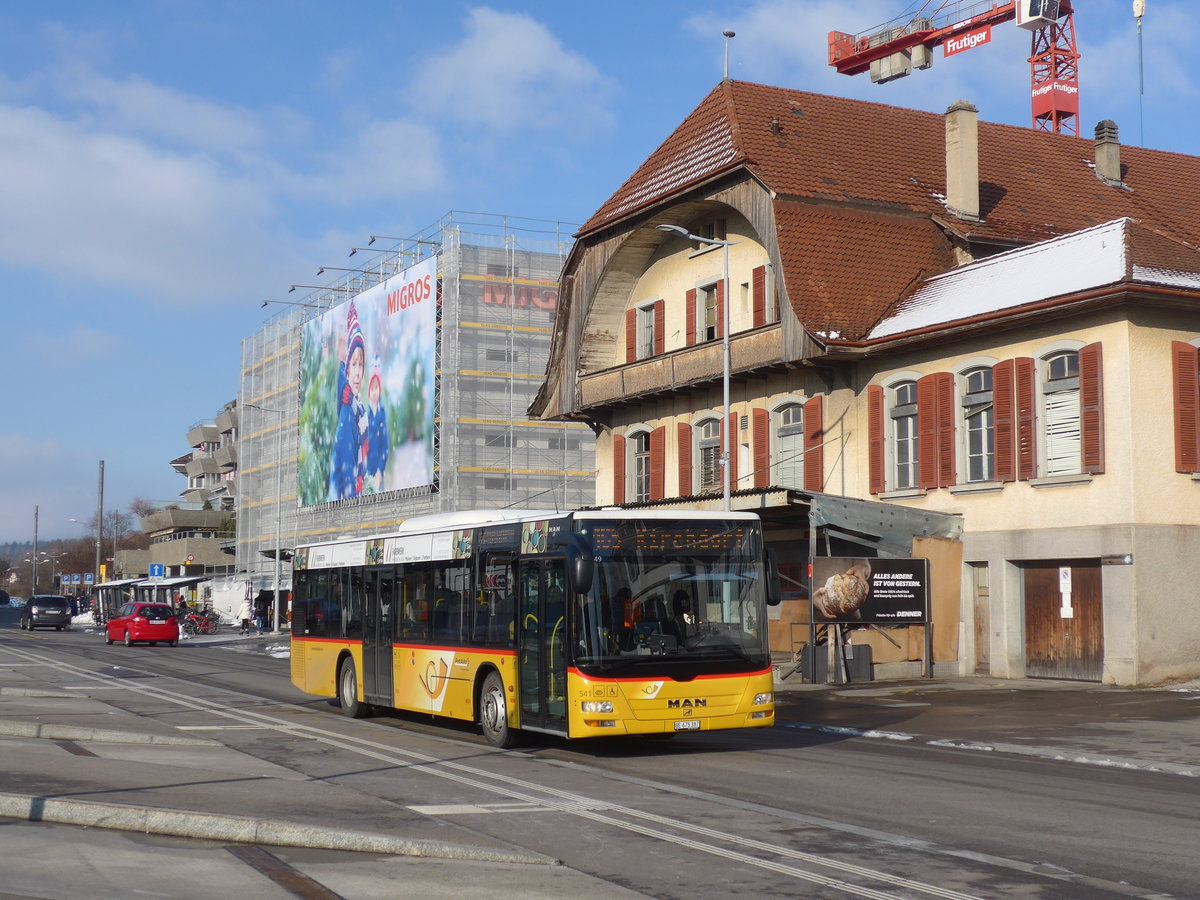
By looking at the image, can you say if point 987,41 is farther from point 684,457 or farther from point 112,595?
point 112,595

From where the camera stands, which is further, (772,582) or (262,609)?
(262,609)

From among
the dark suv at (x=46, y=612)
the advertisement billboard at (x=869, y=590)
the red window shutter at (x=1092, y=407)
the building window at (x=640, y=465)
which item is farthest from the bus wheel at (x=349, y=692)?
the dark suv at (x=46, y=612)

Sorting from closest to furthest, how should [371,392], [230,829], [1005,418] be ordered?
[230,829]
[1005,418]
[371,392]

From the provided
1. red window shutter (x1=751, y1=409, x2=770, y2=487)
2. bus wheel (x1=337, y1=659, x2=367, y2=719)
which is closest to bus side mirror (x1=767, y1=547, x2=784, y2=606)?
bus wheel (x1=337, y1=659, x2=367, y2=719)

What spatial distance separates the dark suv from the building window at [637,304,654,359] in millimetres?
49033

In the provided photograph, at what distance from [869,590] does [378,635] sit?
1022 cm

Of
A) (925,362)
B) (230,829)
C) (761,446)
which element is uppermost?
(925,362)

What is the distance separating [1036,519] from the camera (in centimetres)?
2661

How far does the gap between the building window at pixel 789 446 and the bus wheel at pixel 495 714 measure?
17.3 meters

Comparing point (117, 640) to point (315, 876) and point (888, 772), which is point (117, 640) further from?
point (315, 876)

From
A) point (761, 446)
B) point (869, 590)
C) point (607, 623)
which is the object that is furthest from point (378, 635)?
point (761, 446)

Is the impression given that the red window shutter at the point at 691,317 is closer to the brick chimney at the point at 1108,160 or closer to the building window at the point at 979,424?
the building window at the point at 979,424

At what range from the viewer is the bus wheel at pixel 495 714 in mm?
16391

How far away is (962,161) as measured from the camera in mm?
33812
